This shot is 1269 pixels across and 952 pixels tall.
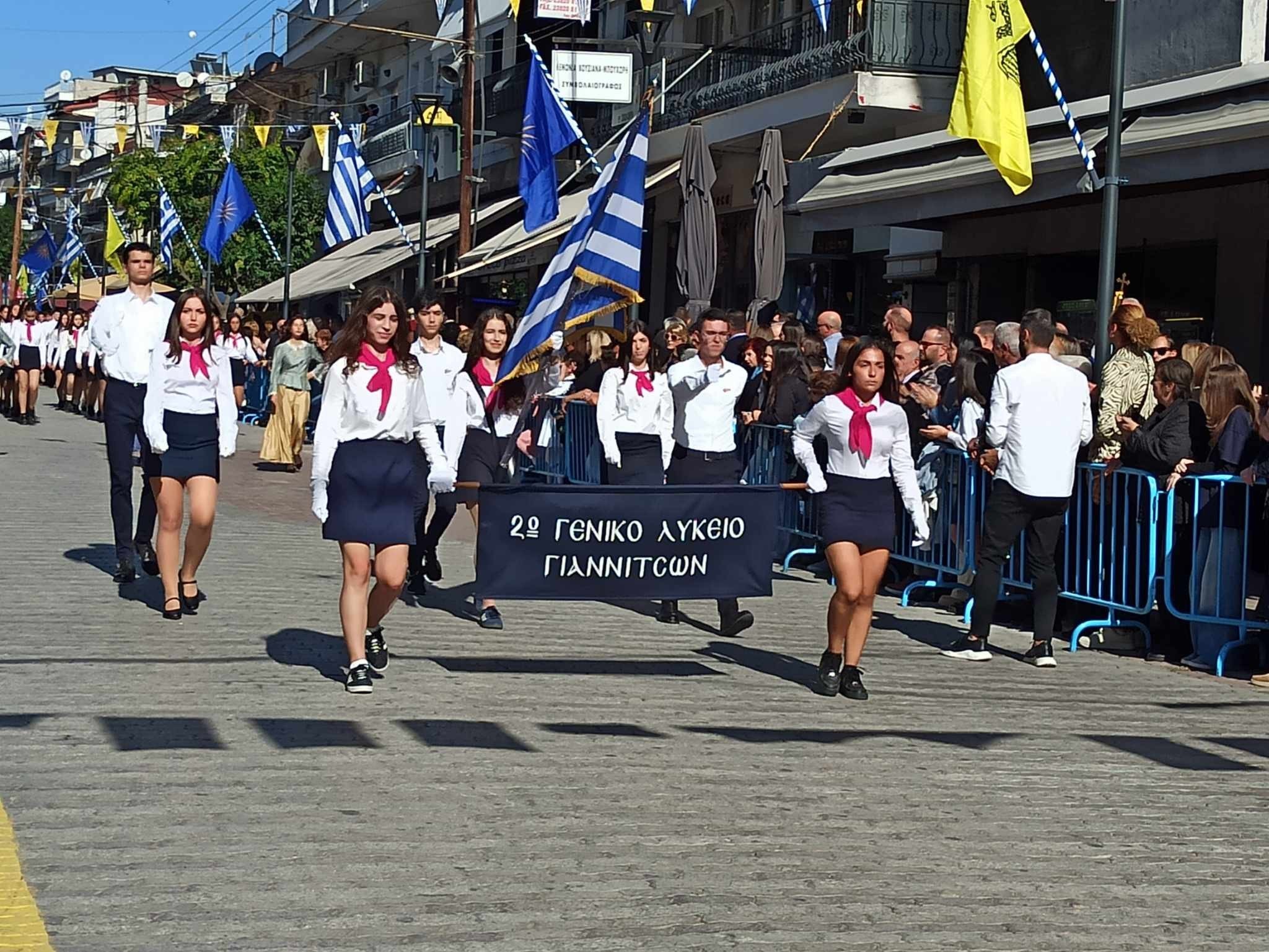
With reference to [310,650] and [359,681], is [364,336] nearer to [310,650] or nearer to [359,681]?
[359,681]

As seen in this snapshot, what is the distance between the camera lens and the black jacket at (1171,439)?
1028cm

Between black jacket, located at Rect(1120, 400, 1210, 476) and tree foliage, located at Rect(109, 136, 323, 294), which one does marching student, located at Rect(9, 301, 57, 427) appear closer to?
tree foliage, located at Rect(109, 136, 323, 294)

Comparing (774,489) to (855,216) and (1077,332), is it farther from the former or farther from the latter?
(1077,332)

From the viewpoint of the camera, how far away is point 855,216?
17.6 metres

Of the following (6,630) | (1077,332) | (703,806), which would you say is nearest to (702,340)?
(6,630)

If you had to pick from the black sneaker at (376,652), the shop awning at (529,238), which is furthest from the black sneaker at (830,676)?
the shop awning at (529,238)

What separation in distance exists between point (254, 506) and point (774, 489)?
8813 millimetres

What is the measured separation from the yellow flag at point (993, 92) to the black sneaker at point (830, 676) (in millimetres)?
5190

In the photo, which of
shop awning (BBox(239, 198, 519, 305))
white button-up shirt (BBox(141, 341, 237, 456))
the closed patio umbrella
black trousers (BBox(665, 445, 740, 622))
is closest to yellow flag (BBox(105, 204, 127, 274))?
shop awning (BBox(239, 198, 519, 305))

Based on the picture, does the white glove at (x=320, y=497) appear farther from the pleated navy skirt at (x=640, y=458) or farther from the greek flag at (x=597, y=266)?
the pleated navy skirt at (x=640, y=458)

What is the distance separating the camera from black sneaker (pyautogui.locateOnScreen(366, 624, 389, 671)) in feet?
29.0

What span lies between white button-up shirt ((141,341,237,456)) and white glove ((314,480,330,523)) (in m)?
2.05

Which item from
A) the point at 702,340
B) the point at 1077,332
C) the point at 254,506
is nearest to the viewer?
the point at 702,340

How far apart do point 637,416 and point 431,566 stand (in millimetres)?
2031
